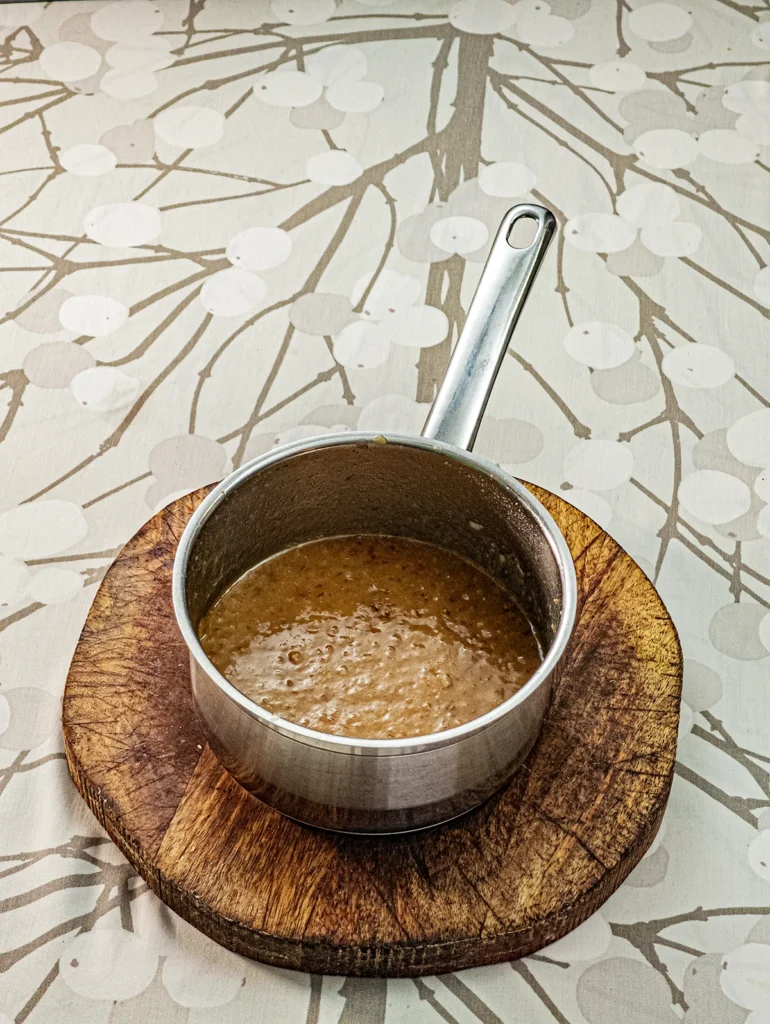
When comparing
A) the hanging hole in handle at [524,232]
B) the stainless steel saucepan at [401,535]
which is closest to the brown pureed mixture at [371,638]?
the stainless steel saucepan at [401,535]

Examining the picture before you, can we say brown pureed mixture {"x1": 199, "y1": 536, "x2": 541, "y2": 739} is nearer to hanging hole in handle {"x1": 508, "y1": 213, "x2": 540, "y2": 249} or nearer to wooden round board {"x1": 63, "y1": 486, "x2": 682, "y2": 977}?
wooden round board {"x1": 63, "y1": 486, "x2": 682, "y2": 977}

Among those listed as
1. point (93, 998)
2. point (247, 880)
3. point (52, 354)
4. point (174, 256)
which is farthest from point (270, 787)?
point (174, 256)

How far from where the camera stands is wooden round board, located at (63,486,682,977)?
0.68m

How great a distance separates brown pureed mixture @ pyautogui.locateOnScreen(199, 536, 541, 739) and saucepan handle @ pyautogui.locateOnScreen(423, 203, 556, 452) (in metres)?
0.11

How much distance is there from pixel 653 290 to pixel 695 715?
0.49 m

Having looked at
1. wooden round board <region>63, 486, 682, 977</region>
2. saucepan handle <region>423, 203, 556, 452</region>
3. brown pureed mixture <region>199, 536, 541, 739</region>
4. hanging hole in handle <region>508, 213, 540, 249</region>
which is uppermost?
saucepan handle <region>423, 203, 556, 452</region>

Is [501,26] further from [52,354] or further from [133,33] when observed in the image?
[52,354]

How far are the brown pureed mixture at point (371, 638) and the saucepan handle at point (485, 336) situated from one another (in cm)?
11

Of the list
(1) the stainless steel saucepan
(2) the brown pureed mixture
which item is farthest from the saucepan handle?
(2) the brown pureed mixture

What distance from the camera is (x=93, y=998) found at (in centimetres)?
70

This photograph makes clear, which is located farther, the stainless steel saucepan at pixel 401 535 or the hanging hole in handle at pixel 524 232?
the hanging hole in handle at pixel 524 232

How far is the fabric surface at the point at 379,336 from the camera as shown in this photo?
0.73 m

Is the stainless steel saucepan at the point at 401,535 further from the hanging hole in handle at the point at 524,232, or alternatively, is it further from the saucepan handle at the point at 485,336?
the hanging hole in handle at the point at 524,232

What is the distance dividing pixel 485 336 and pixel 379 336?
306 millimetres
